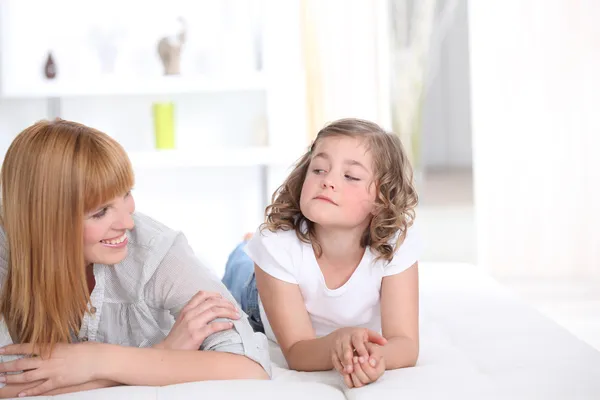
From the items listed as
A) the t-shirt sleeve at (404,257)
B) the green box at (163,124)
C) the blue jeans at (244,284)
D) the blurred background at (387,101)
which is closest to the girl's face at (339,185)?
the t-shirt sleeve at (404,257)

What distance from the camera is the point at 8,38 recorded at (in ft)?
14.1

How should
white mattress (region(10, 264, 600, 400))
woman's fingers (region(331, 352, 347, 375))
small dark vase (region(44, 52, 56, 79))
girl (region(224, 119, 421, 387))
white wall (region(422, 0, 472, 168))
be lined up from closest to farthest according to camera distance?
white mattress (region(10, 264, 600, 400)), woman's fingers (region(331, 352, 347, 375)), girl (region(224, 119, 421, 387)), small dark vase (region(44, 52, 56, 79)), white wall (region(422, 0, 472, 168))

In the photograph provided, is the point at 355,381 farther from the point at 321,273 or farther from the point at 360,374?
the point at 321,273

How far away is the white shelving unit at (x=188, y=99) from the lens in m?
4.27

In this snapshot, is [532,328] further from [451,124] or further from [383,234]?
[451,124]

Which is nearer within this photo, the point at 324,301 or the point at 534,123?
the point at 324,301

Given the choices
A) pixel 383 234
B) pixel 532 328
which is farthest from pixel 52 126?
pixel 532 328

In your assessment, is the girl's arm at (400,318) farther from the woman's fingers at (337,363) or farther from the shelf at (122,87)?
the shelf at (122,87)

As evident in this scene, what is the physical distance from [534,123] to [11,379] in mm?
3624

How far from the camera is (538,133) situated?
4.68m

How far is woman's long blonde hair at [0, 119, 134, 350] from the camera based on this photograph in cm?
164

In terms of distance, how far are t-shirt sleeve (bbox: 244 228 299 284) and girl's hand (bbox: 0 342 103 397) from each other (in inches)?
19.1

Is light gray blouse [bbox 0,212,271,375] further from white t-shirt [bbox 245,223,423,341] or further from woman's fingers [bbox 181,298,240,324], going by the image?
white t-shirt [bbox 245,223,423,341]

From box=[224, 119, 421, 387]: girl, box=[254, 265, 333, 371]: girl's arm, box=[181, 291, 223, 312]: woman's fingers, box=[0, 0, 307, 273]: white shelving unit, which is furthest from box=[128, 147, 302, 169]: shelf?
box=[181, 291, 223, 312]: woman's fingers
